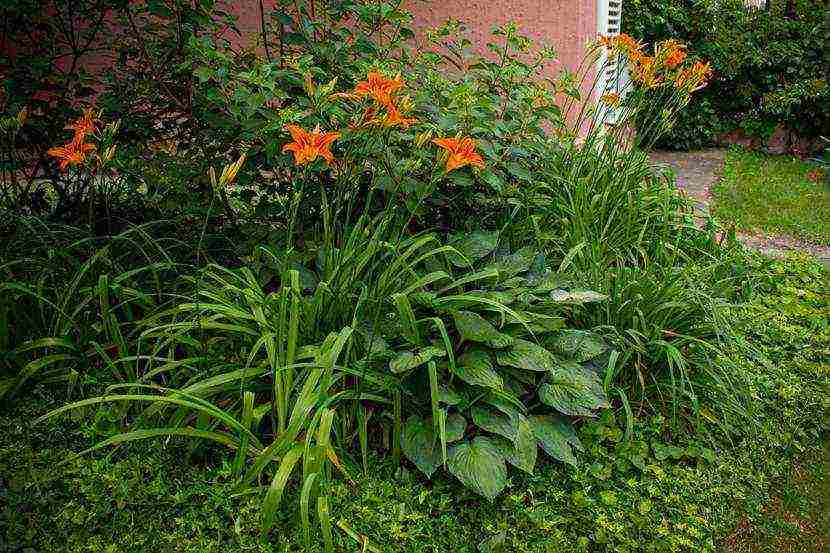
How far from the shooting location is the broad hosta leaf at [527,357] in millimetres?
2465

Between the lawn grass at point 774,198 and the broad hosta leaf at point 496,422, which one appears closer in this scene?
the broad hosta leaf at point 496,422

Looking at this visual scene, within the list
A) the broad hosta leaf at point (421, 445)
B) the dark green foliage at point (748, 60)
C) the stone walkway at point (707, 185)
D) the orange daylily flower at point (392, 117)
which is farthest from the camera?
the dark green foliage at point (748, 60)

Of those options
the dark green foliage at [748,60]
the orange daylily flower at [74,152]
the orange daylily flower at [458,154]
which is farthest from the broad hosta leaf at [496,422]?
the dark green foliage at [748,60]

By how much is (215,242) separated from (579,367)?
5.78 ft

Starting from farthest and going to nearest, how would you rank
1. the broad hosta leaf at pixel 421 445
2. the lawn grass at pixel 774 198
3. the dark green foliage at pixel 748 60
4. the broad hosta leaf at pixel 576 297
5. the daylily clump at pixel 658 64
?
the dark green foliage at pixel 748 60
the lawn grass at pixel 774 198
the daylily clump at pixel 658 64
the broad hosta leaf at pixel 576 297
the broad hosta leaf at pixel 421 445

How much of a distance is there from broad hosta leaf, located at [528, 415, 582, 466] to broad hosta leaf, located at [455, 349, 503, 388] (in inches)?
Result: 8.8

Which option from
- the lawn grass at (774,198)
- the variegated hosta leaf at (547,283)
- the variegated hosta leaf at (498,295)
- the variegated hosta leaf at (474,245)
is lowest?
the lawn grass at (774,198)

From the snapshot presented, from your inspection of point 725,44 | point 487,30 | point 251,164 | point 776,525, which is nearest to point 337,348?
point 251,164

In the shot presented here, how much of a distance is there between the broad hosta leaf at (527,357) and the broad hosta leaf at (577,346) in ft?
0.42

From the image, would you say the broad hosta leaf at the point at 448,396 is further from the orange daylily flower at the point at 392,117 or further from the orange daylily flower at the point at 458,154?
the orange daylily flower at the point at 392,117

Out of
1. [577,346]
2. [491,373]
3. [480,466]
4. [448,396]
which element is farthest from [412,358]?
[577,346]

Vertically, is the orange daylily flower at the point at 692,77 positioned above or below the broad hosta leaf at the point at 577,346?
above

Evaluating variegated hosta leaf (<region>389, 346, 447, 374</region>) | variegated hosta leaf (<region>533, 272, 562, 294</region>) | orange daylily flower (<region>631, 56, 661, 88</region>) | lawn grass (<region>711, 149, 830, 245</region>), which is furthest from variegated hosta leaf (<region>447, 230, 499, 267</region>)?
lawn grass (<region>711, 149, 830, 245</region>)

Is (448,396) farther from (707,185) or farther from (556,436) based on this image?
(707,185)
